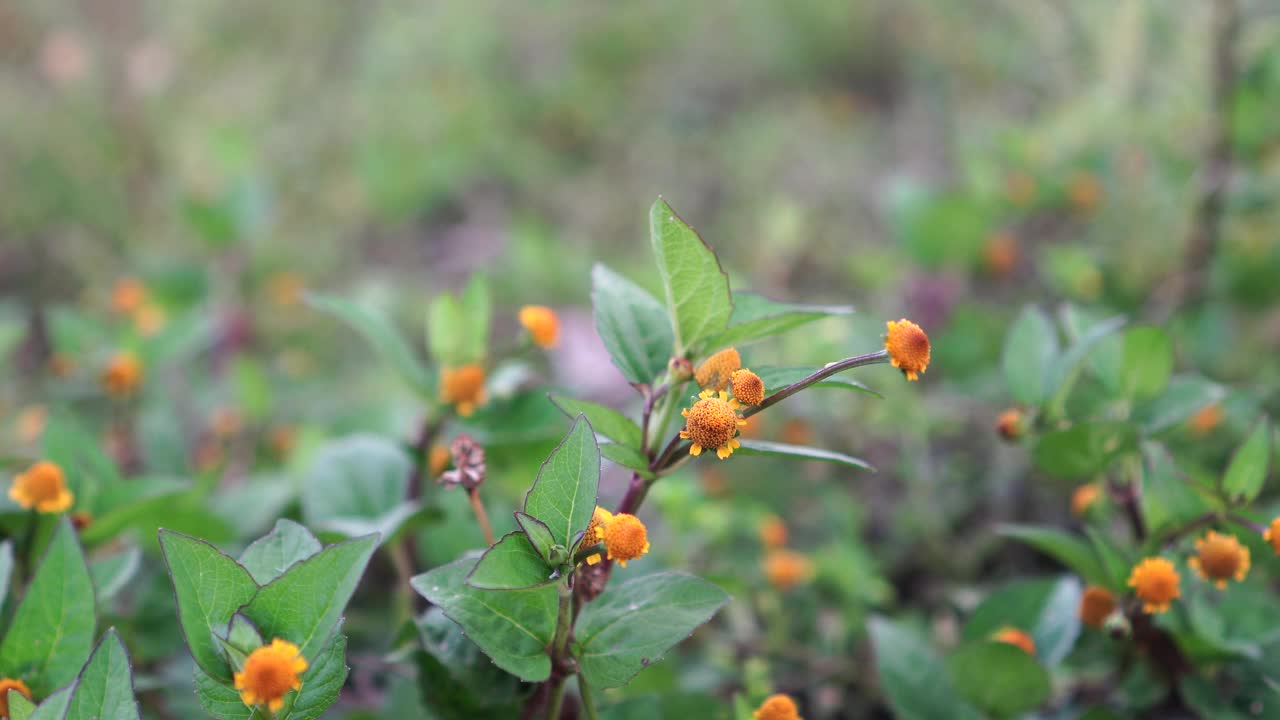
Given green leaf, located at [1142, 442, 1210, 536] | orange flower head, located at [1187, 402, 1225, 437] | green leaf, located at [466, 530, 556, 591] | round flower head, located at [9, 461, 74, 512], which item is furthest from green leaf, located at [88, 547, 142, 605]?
orange flower head, located at [1187, 402, 1225, 437]

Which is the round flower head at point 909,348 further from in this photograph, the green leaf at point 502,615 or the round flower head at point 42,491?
the round flower head at point 42,491

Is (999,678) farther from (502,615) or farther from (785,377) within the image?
(502,615)

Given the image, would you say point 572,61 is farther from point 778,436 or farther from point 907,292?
point 778,436

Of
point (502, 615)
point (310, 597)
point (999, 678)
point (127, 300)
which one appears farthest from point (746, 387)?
point (127, 300)

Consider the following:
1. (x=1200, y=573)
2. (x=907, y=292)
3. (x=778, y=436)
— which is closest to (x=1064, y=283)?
(x=907, y=292)

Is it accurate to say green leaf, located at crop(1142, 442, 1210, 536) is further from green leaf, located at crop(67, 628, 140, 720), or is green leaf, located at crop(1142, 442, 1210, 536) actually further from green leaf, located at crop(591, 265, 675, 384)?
green leaf, located at crop(67, 628, 140, 720)

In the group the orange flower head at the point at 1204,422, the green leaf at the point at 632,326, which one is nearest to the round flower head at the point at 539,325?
the green leaf at the point at 632,326
